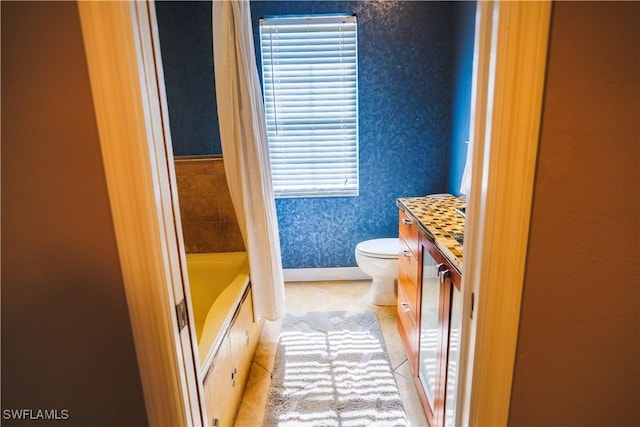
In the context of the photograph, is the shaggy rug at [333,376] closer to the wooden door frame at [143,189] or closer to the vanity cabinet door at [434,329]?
the vanity cabinet door at [434,329]

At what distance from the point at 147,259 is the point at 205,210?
173 centimetres

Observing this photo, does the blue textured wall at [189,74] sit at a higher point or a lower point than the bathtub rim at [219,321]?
higher

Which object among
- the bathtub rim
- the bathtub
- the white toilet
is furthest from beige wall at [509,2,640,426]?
the white toilet

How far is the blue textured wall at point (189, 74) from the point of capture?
271cm

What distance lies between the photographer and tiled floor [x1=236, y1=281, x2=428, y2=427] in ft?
5.60

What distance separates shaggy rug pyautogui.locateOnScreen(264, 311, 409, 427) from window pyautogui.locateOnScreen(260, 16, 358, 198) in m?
1.16

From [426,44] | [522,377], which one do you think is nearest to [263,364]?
[522,377]

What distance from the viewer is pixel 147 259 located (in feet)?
2.29

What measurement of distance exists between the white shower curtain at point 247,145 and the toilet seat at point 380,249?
744 mm

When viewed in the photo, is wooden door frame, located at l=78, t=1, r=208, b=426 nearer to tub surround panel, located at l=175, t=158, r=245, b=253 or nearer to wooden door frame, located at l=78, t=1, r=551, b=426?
wooden door frame, located at l=78, t=1, r=551, b=426

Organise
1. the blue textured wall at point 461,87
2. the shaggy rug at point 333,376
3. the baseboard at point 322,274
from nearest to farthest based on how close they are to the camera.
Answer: the shaggy rug at point 333,376, the blue textured wall at point 461,87, the baseboard at point 322,274

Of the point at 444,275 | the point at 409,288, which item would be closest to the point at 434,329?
the point at 444,275

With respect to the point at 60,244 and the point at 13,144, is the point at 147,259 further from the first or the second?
the point at 13,144

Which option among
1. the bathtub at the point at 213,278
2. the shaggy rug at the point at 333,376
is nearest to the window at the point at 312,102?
the bathtub at the point at 213,278
